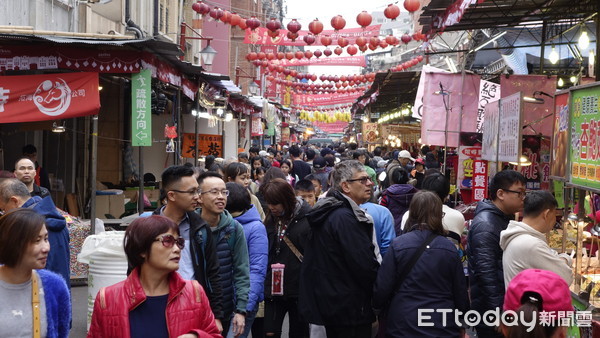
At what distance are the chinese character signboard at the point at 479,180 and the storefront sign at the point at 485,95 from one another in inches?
50.5

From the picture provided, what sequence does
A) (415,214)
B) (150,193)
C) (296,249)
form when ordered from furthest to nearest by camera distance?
(150,193), (296,249), (415,214)

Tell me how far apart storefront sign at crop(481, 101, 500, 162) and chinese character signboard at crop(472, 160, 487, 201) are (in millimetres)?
1382

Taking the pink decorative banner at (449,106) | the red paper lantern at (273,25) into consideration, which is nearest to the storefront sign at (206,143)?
the red paper lantern at (273,25)

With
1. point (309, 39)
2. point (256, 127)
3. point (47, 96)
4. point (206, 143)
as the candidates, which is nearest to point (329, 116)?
point (256, 127)

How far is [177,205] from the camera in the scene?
5.14 metres

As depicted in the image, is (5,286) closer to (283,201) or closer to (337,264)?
(337,264)

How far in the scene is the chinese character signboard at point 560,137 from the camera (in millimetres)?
7266

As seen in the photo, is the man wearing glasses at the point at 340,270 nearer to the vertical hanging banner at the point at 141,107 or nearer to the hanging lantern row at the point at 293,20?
the vertical hanging banner at the point at 141,107

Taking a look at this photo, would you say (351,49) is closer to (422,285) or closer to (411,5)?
(411,5)

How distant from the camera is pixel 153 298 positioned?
3.80 meters

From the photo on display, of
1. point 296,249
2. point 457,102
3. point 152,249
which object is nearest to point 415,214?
point 296,249

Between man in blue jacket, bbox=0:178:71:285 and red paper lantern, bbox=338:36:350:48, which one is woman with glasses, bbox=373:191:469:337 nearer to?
man in blue jacket, bbox=0:178:71:285

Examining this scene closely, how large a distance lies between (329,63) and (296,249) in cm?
2729

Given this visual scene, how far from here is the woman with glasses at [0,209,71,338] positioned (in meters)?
3.92
